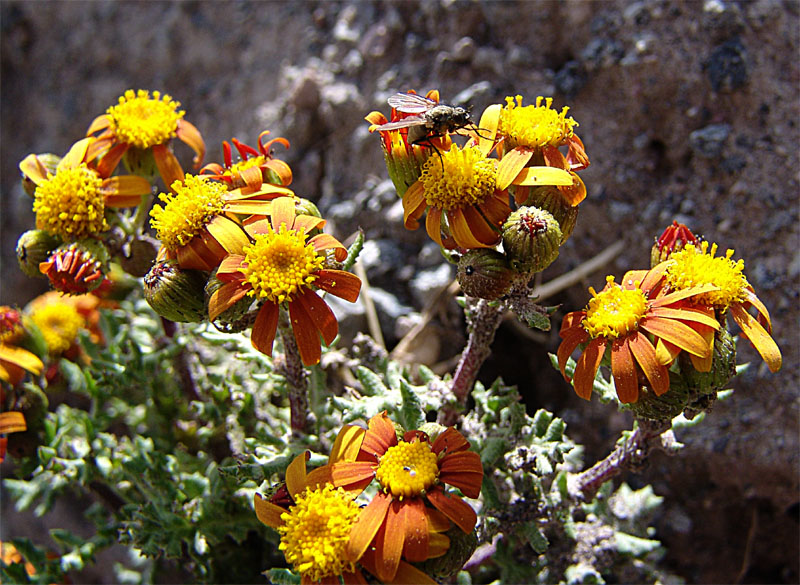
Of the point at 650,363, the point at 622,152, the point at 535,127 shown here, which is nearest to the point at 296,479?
the point at 650,363

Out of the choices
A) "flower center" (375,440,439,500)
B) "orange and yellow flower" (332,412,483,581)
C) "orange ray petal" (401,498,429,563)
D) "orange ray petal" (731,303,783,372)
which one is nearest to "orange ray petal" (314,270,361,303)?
"orange and yellow flower" (332,412,483,581)

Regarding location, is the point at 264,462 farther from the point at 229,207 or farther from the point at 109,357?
the point at 109,357

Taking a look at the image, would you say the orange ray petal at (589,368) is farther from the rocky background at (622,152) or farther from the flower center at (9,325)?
the flower center at (9,325)

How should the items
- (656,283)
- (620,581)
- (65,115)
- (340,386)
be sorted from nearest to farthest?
(656,283)
(620,581)
(340,386)
(65,115)

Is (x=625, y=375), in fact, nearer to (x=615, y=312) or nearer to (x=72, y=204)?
(x=615, y=312)

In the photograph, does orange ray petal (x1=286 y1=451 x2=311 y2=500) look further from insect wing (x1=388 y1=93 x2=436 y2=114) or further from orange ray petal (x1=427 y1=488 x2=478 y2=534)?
insect wing (x1=388 y1=93 x2=436 y2=114)

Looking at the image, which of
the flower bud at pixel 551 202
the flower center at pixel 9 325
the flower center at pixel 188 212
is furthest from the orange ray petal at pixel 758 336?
the flower center at pixel 9 325

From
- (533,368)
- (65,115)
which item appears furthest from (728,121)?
(65,115)
